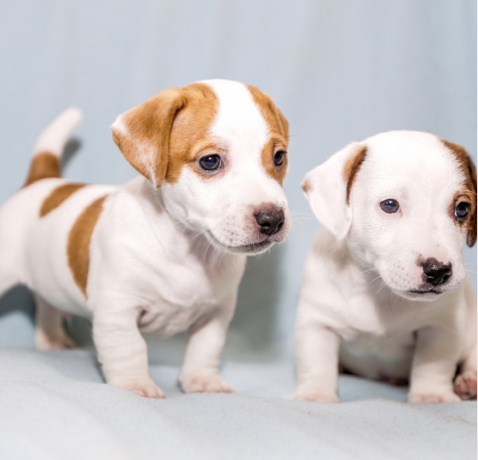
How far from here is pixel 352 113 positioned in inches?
169

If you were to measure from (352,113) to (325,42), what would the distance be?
0.48 meters

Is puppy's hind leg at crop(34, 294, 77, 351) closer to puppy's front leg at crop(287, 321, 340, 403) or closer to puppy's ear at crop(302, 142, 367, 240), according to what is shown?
puppy's front leg at crop(287, 321, 340, 403)

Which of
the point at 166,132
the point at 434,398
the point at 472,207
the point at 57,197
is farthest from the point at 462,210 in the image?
the point at 57,197

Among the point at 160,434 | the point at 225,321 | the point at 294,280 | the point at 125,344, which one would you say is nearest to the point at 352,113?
the point at 294,280

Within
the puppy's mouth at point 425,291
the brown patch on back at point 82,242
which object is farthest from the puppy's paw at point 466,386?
the brown patch on back at point 82,242

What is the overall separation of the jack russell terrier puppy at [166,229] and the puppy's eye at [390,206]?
1.41 ft

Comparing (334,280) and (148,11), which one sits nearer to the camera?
(334,280)

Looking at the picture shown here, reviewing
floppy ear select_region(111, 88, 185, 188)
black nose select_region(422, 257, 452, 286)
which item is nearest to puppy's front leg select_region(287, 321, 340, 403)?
black nose select_region(422, 257, 452, 286)

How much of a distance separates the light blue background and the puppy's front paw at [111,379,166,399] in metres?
1.14

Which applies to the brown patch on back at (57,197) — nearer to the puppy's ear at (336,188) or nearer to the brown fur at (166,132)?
the brown fur at (166,132)

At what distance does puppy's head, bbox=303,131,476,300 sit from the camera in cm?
256

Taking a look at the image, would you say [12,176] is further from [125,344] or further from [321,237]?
[321,237]

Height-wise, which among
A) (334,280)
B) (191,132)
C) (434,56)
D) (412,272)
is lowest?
(334,280)

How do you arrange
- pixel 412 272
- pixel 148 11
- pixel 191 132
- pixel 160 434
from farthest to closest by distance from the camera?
1. pixel 148 11
2. pixel 191 132
3. pixel 412 272
4. pixel 160 434
